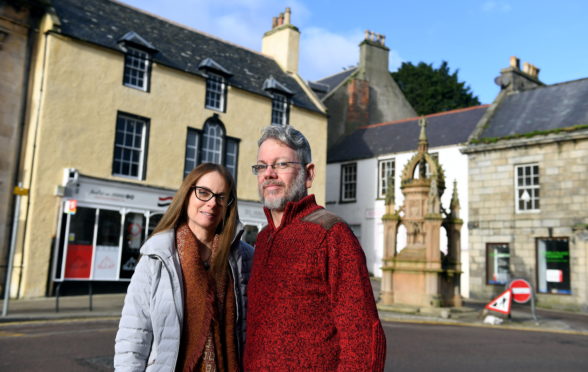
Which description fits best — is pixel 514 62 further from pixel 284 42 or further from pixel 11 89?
pixel 11 89

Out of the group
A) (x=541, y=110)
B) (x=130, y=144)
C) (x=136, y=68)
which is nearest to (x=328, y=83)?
(x=541, y=110)

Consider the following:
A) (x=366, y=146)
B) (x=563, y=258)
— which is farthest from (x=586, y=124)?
(x=366, y=146)

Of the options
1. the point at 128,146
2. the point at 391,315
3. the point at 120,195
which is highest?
the point at 128,146

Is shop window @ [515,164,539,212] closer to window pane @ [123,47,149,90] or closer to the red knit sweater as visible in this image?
window pane @ [123,47,149,90]

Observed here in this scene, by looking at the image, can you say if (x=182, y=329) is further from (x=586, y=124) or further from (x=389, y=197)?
(x=586, y=124)

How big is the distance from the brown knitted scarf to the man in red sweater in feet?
0.44

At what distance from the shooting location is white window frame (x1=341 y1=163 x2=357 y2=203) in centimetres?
2681

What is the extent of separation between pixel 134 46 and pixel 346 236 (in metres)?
16.9

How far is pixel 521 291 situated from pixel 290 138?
42.3ft

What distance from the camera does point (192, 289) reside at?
2451 mm

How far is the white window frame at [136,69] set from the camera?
17.2 m

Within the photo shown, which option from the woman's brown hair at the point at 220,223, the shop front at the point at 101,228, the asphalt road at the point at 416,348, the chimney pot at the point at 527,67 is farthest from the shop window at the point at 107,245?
the chimney pot at the point at 527,67

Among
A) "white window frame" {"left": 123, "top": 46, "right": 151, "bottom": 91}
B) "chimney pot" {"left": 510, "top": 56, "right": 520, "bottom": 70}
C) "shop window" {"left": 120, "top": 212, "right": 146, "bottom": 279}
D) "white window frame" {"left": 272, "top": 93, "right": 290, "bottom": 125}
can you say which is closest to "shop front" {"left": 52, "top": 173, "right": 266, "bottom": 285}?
"shop window" {"left": 120, "top": 212, "right": 146, "bottom": 279}

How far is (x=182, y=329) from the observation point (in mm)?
2396
